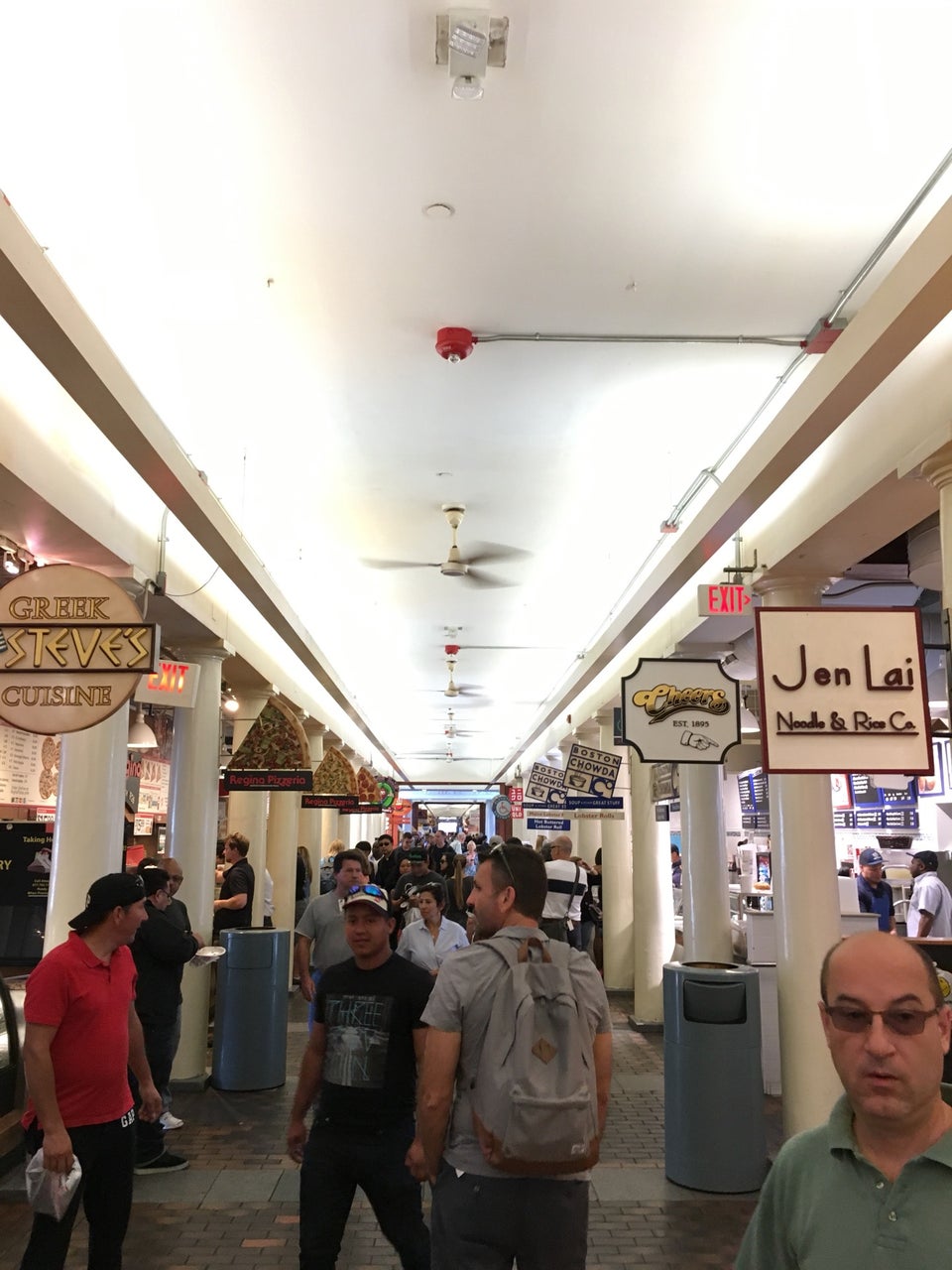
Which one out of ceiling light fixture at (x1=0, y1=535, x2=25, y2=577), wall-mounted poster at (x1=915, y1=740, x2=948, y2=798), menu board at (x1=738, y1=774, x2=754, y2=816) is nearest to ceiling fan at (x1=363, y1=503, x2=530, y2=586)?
ceiling light fixture at (x1=0, y1=535, x2=25, y2=577)

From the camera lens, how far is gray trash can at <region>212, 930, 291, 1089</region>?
25.6 feet

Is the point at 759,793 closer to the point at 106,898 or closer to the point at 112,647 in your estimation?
the point at 112,647

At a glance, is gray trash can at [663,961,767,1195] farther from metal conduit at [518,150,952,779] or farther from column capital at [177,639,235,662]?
column capital at [177,639,235,662]

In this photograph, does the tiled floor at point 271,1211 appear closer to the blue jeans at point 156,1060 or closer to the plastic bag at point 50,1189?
the blue jeans at point 156,1060

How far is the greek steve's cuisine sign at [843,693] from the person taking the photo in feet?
14.5

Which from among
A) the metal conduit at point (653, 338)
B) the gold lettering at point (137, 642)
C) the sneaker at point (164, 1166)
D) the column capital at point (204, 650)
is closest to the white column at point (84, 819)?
the sneaker at point (164, 1166)

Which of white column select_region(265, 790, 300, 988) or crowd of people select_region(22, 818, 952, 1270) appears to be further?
white column select_region(265, 790, 300, 988)

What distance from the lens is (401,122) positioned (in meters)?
3.79

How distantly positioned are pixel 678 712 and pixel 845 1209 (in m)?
5.14

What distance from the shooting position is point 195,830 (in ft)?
27.1

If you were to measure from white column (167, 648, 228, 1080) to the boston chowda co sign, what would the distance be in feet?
11.4

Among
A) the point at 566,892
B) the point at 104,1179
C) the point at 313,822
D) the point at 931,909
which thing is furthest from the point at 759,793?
the point at 104,1179

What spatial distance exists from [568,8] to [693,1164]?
18.7ft

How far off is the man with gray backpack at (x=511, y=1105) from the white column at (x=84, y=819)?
12.9 ft
